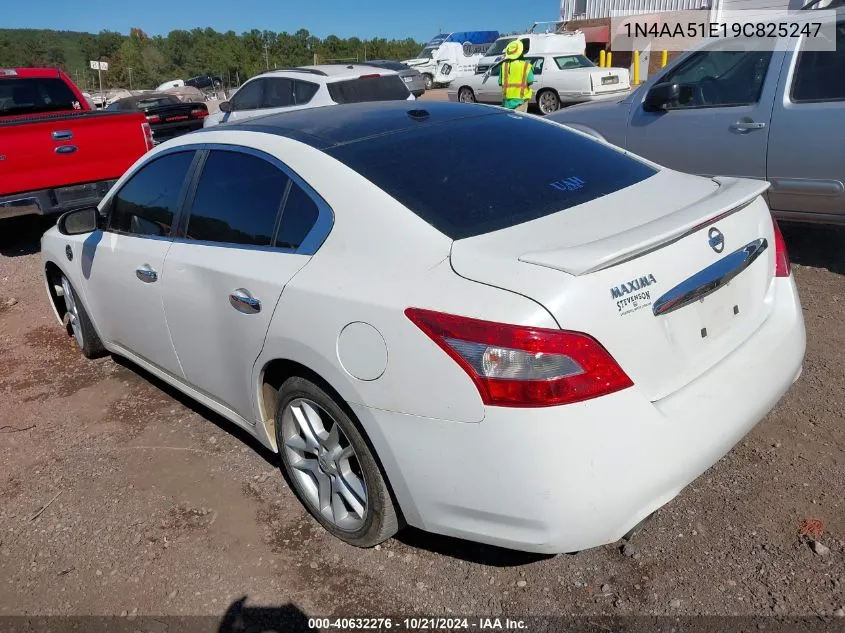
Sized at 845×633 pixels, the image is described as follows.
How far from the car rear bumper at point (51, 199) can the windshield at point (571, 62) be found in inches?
523

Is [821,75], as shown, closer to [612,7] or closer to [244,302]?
[244,302]

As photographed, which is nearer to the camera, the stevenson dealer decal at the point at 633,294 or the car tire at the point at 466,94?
the stevenson dealer decal at the point at 633,294

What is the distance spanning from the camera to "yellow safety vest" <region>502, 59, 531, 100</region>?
10883mm

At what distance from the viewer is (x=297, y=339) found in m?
2.62

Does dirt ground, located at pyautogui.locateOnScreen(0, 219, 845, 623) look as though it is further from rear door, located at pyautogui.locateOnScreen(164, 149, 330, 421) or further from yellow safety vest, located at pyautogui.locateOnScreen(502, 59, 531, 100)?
yellow safety vest, located at pyautogui.locateOnScreen(502, 59, 531, 100)

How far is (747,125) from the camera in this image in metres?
5.51

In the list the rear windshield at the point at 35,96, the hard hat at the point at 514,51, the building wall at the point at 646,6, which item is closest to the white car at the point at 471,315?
the rear windshield at the point at 35,96

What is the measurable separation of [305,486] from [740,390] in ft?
5.64

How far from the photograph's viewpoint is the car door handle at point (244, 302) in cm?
282

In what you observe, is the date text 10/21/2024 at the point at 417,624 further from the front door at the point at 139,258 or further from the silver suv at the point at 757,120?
the silver suv at the point at 757,120

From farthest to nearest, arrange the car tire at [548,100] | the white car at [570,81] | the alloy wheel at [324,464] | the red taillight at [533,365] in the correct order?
the car tire at [548,100] < the white car at [570,81] < the alloy wheel at [324,464] < the red taillight at [533,365]

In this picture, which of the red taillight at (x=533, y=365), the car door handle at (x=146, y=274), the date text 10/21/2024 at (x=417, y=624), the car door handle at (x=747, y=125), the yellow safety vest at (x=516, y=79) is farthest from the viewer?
the yellow safety vest at (x=516, y=79)

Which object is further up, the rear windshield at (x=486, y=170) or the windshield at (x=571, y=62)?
the rear windshield at (x=486, y=170)

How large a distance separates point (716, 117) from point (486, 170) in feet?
12.0
